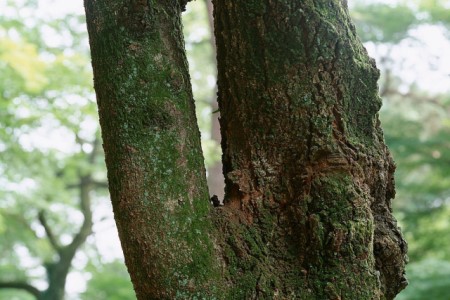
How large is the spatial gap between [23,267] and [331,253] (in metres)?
15.3

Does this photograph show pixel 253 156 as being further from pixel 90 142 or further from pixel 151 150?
pixel 90 142

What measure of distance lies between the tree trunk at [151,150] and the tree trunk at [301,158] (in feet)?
0.40

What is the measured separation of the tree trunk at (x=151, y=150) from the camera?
153 centimetres

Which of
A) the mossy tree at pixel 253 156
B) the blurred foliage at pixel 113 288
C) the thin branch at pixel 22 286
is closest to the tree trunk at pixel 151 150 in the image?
the mossy tree at pixel 253 156

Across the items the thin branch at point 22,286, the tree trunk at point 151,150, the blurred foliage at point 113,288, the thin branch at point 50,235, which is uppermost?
the thin branch at point 50,235

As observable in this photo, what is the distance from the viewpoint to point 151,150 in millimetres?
1567

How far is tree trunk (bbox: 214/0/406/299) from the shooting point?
5.25ft

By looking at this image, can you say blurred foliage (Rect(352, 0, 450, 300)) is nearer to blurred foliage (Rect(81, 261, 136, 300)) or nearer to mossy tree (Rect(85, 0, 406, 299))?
blurred foliage (Rect(81, 261, 136, 300))

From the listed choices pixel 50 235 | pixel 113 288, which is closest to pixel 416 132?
pixel 113 288

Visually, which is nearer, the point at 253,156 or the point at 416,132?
the point at 253,156

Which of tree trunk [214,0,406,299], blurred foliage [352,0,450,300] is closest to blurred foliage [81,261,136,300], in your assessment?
blurred foliage [352,0,450,300]

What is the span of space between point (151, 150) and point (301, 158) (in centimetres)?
43

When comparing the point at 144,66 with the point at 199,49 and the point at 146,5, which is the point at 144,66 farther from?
the point at 199,49

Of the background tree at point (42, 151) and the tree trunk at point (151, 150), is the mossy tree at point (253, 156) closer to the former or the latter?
the tree trunk at point (151, 150)
